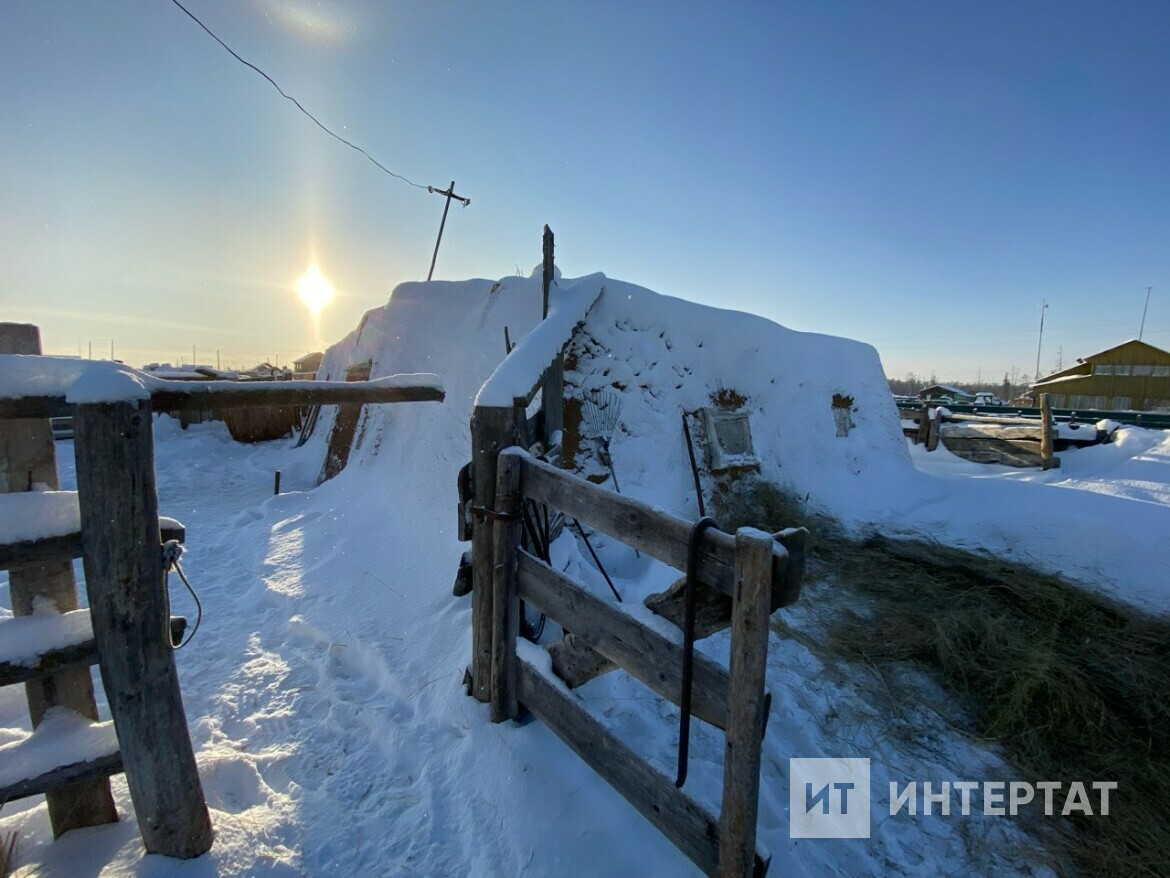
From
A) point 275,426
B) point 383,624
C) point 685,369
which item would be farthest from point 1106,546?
point 275,426

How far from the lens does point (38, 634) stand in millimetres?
1889

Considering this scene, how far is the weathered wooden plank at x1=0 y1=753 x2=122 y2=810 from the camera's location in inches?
69.9

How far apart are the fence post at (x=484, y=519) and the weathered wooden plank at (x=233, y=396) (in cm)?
87

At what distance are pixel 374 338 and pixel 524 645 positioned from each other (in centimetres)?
823

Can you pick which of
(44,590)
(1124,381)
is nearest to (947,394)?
(1124,381)

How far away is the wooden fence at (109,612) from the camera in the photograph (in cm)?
181

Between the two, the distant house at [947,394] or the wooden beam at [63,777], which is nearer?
the wooden beam at [63,777]

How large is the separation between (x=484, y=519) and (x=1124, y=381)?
41.5 metres

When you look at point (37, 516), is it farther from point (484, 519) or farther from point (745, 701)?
point (745, 701)

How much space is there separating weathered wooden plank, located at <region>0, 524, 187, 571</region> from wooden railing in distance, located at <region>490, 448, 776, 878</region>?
172 cm

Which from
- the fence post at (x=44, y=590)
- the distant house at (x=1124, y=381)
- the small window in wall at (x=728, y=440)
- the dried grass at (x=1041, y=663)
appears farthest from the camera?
the distant house at (x=1124, y=381)

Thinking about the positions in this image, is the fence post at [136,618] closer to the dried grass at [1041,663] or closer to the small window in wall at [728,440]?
the dried grass at [1041,663]

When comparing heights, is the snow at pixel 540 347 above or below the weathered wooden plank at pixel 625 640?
above

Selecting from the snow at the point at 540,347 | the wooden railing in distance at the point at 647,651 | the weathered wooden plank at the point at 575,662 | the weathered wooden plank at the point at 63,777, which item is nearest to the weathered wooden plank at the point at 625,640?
the wooden railing in distance at the point at 647,651
